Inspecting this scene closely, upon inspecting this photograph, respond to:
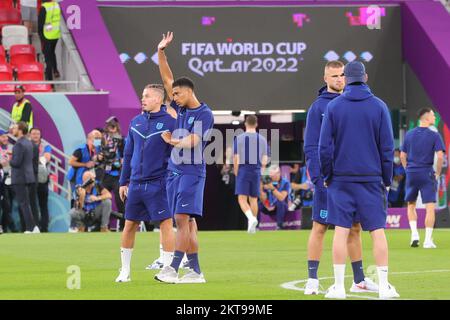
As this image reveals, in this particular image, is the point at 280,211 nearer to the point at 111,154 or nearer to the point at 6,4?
the point at 111,154

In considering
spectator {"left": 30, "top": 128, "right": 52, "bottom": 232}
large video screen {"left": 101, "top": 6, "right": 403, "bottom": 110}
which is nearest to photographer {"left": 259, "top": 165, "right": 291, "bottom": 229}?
large video screen {"left": 101, "top": 6, "right": 403, "bottom": 110}

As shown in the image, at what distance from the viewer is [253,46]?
33.5 meters

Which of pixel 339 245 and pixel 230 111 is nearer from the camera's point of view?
pixel 339 245

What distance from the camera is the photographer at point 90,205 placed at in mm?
27312

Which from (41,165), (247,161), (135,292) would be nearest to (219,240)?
(247,161)

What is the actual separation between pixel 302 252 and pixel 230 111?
14619 mm

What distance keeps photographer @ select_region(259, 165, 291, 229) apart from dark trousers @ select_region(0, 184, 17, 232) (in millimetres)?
6348

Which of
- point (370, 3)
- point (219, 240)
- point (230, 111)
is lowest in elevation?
point (219, 240)

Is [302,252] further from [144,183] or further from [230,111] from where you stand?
[230,111]

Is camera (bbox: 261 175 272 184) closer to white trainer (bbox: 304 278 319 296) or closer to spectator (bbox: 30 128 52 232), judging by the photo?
spectator (bbox: 30 128 52 232)

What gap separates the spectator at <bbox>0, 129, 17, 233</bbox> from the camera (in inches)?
1109

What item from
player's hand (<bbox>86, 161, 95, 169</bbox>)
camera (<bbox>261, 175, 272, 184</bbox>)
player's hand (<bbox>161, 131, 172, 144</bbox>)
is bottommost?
camera (<bbox>261, 175, 272, 184</bbox>)

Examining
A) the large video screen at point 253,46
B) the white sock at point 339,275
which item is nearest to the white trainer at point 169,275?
the white sock at point 339,275

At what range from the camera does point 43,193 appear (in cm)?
2839
